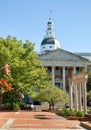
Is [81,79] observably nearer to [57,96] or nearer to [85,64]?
[57,96]

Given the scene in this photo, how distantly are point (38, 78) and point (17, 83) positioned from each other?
5.24 meters

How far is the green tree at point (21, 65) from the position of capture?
55.2 m

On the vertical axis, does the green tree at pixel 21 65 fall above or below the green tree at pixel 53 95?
above

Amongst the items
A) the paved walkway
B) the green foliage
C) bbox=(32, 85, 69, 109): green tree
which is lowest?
the paved walkway

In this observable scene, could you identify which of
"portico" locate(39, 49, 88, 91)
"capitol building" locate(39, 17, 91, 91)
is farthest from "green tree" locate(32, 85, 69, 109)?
"portico" locate(39, 49, 88, 91)

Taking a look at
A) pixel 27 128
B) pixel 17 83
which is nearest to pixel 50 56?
pixel 17 83

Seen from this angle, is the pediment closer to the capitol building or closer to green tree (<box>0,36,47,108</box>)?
the capitol building

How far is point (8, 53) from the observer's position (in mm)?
54812

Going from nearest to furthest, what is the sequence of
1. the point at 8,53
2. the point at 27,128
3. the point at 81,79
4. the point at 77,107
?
the point at 27,128, the point at 81,79, the point at 77,107, the point at 8,53

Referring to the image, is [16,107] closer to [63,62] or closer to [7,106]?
[7,106]

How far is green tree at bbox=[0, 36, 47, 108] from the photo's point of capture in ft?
181

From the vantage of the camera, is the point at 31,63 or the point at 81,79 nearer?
the point at 81,79

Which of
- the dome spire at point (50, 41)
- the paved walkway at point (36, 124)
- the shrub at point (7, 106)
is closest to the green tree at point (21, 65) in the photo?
the shrub at point (7, 106)

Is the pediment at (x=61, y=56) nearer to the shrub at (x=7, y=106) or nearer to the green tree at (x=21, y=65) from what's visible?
the green tree at (x=21, y=65)
